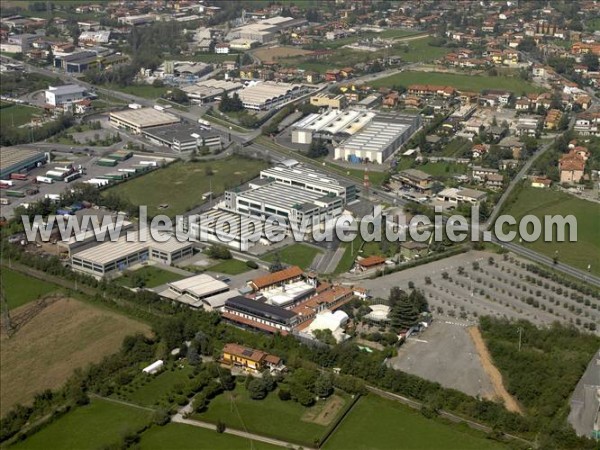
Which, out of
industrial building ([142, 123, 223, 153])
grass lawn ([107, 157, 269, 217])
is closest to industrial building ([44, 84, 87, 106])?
industrial building ([142, 123, 223, 153])

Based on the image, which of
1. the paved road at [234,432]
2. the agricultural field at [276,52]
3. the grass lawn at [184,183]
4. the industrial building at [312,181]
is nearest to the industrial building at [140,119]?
the grass lawn at [184,183]

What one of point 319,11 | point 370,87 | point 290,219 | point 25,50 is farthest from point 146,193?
point 319,11

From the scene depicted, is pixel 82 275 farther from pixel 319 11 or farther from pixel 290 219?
pixel 319 11

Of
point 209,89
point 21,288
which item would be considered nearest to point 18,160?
point 21,288

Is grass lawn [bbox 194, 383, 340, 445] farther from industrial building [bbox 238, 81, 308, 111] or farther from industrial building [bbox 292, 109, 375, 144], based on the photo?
industrial building [bbox 238, 81, 308, 111]

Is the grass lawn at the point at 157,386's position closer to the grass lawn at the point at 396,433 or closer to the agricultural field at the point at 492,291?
the grass lawn at the point at 396,433

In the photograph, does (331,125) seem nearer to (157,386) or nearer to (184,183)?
(184,183)
